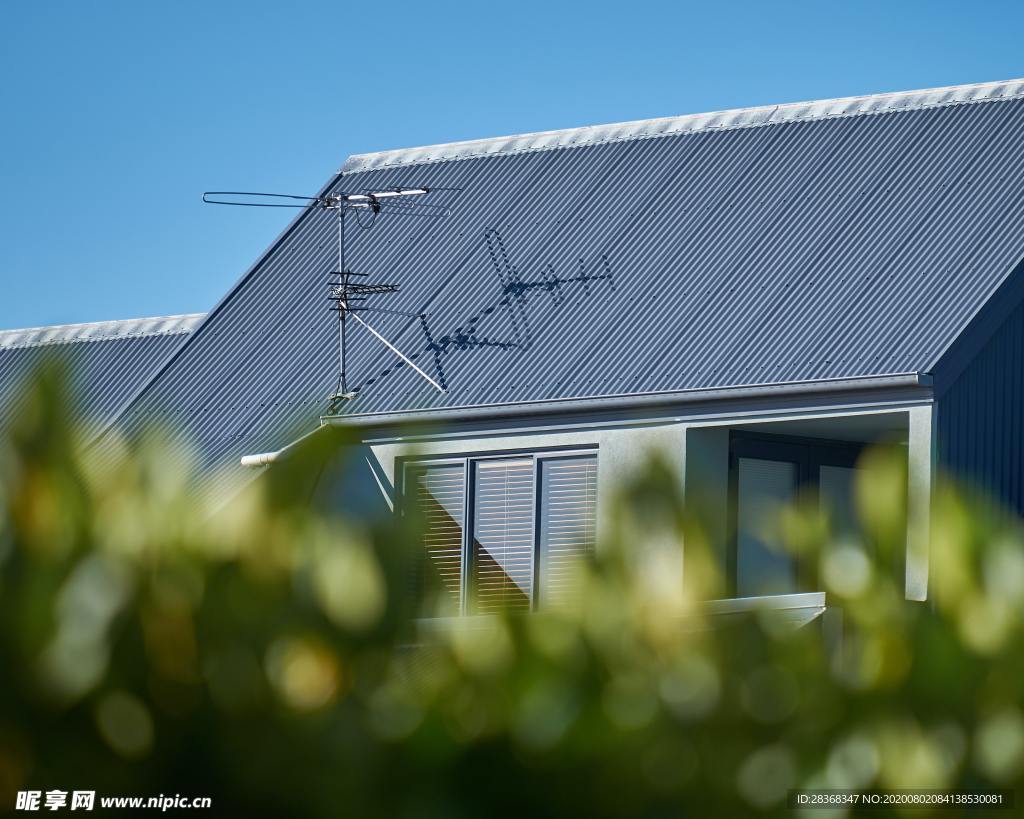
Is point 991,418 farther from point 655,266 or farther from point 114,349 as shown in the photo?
point 114,349

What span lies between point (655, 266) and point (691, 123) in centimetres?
337

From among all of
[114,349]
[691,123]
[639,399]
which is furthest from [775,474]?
[114,349]

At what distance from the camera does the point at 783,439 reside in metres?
18.7

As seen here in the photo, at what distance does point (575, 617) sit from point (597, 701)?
6.1 inches

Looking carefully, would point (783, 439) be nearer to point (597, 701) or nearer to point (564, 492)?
point (564, 492)

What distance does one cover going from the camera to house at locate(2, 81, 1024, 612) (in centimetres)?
1764

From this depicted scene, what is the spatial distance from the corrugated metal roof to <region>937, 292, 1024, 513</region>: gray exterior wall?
1.86 ft

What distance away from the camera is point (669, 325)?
64.2 ft

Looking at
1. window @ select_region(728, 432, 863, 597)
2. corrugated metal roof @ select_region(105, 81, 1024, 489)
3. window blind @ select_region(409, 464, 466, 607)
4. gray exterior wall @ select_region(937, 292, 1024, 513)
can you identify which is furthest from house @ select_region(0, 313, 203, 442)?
gray exterior wall @ select_region(937, 292, 1024, 513)

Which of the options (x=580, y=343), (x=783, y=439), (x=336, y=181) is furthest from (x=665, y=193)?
(x=336, y=181)

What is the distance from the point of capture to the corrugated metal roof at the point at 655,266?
1841 cm

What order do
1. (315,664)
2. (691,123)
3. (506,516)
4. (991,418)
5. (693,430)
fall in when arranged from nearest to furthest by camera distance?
(315,664) → (991,418) → (693,430) → (506,516) → (691,123)

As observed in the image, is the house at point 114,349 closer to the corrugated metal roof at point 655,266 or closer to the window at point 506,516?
the corrugated metal roof at point 655,266

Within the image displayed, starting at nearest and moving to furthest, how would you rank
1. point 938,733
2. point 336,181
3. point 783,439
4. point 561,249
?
point 938,733, point 783,439, point 561,249, point 336,181
